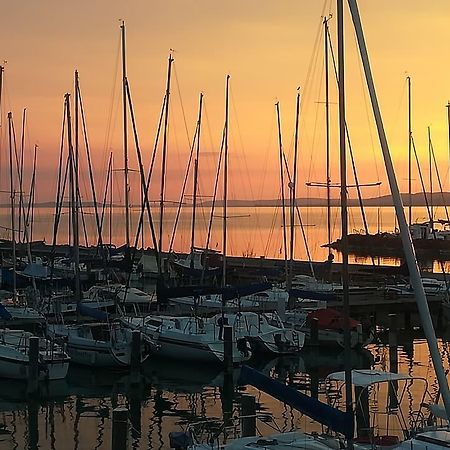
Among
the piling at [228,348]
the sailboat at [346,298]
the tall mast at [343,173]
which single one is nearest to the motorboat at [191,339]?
the piling at [228,348]

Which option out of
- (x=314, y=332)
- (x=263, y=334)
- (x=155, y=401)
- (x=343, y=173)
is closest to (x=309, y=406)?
(x=343, y=173)

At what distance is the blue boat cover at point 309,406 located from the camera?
535 inches

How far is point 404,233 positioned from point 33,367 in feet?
44.8

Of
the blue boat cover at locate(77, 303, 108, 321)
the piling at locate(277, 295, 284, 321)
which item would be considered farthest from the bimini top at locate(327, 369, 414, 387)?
the piling at locate(277, 295, 284, 321)

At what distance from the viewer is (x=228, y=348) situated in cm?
2712

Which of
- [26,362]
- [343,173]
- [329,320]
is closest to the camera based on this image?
[343,173]

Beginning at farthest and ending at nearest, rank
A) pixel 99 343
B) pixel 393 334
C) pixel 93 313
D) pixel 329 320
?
1. pixel 329 320
2. pixel 393 334
3. pixel 93 313
4. pixel 99 343

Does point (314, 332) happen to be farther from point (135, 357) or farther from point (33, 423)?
point (33, 423)

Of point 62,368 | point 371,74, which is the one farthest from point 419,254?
point 371,74

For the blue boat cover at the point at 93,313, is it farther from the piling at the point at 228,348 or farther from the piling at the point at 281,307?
the piling at the point at 281,307

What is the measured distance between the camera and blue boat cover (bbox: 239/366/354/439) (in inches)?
535

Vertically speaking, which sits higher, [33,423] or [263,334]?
[263,334]

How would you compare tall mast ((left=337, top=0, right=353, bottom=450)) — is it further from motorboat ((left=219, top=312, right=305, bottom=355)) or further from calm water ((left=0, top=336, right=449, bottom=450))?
motorboat ((left=219, top=312, right=305, bottom=355))

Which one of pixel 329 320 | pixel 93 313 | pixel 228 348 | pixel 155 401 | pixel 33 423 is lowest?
pixel 33 423
